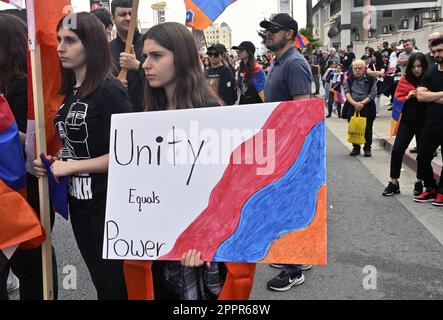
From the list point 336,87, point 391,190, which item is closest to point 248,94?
point 391,190

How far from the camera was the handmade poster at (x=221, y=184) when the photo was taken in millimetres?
1843

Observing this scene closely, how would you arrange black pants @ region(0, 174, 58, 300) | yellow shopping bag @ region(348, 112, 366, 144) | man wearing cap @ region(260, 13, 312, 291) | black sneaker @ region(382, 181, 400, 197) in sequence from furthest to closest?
1. yellow shopping bag @ region(348, 112, 366, 144)
2. black sneaker @ region(382, 181, 400, 197)
3. man wearing cap @ region(260, 13, 312, 291)
4. black pants @ region(0, 174, 58, 300)

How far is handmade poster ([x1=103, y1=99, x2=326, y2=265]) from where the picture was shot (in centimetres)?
184

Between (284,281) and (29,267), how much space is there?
1.79 m

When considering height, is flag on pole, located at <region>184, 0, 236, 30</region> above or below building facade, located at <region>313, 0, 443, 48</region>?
below

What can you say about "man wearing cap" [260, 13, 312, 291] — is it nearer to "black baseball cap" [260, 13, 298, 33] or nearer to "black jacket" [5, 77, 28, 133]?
"black baseball cap" [260, 13, 298, 33]

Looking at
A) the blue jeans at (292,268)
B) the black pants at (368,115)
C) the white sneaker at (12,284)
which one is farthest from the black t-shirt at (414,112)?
the white sneaker at (12,284)

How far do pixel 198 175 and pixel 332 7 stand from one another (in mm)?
71492

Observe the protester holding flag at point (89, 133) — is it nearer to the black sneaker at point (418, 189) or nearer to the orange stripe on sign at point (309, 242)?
the orange stripe on sign at point (309, 242)

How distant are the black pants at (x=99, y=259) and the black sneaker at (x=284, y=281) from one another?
4.76 ft

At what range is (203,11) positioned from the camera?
3.59 meters

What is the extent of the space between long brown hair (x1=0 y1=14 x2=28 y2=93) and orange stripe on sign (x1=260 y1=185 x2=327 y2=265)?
1.79 metres

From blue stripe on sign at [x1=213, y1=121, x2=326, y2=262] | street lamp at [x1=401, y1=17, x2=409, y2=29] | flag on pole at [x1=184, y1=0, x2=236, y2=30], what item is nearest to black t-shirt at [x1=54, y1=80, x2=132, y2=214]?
blue stripe on sign at [x1=213, y1=121, x2=326, y2=262]
